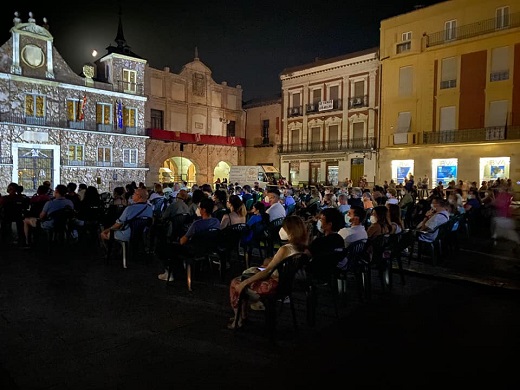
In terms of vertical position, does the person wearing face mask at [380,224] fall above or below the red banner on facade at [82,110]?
below

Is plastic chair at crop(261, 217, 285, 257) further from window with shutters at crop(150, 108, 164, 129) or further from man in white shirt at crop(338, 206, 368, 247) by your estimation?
window with shutters at crop(150, 108, 164, 129)

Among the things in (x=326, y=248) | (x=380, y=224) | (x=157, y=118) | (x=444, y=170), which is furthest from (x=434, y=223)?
(x=157, y=118)

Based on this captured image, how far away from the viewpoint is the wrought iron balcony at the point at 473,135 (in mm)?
21955

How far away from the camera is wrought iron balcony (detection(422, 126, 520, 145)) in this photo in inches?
864

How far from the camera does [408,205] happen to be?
11984 millimetres

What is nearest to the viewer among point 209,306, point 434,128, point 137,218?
point 209,306

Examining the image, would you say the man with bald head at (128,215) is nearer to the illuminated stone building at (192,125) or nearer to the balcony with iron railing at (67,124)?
the balcony with iron railing at (67,124)

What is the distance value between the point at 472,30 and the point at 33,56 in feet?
88.9

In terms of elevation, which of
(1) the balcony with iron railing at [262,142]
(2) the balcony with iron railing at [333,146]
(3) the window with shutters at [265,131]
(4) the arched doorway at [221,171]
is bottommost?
(4) the arched doorway at [221,171]

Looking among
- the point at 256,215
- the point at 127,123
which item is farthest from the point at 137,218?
the point at 127,123

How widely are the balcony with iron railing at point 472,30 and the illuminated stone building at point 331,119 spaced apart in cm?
422

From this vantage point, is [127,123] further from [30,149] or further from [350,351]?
[350,351]

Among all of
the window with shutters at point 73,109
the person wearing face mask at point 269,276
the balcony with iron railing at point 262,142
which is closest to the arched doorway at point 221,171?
the balcony with iron railing at point 262,142

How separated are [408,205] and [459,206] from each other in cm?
198
